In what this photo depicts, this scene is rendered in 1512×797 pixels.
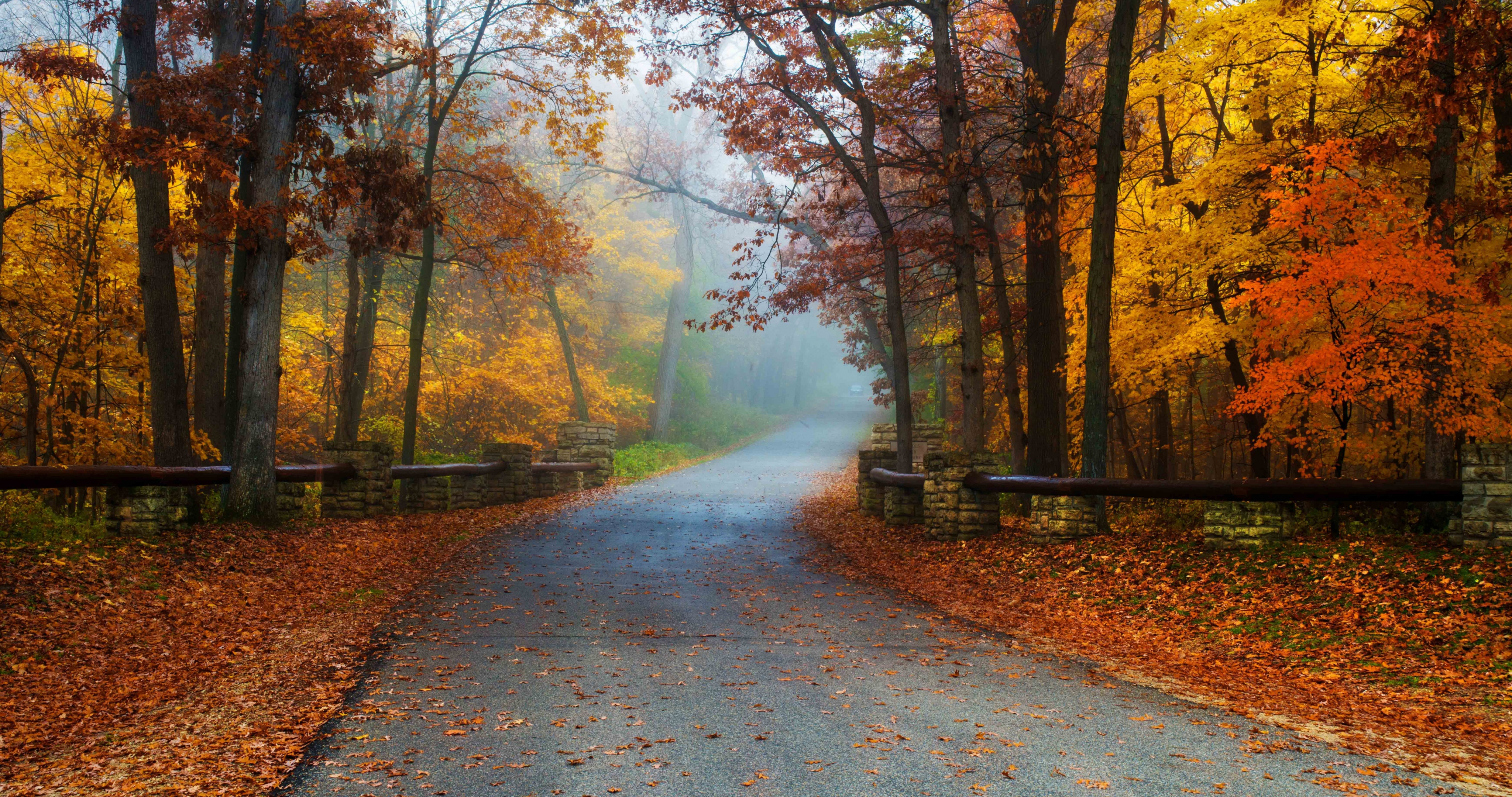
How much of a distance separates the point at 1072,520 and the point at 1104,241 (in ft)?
10.5

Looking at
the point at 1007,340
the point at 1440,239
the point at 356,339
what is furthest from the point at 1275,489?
the point at 356,339

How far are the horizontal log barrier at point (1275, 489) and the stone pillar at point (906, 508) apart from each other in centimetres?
426

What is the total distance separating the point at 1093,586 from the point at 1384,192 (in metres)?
4.82

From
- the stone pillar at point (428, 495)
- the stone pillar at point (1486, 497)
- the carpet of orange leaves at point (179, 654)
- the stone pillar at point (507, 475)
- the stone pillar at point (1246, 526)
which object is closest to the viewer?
the carpet of orange leaves at point (179, 654)

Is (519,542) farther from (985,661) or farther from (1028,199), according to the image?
(1028,199)

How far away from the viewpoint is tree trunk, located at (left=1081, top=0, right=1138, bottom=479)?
10.3 metres

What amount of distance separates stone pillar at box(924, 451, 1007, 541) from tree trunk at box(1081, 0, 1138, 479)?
5.14 feet

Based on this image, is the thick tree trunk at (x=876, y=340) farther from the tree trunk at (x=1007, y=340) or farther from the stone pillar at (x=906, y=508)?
the stone pillar at (x=906, y=508)

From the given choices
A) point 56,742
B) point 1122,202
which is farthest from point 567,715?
point 1122,202

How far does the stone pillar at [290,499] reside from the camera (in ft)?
37.6

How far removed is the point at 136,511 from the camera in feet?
29.0

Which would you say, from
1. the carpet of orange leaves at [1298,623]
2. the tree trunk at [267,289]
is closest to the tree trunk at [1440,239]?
the carpet of orange leaves at [1298,623]

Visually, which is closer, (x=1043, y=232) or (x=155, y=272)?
(x=155, y=272)

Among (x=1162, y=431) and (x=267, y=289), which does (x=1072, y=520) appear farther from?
(x=267, y=289)
